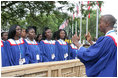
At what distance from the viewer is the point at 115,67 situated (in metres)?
2.87

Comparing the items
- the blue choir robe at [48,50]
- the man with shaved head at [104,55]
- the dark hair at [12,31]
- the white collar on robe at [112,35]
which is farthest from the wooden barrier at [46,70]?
the blue choir robe at [48,50]

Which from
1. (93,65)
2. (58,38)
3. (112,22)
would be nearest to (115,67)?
(93,65)

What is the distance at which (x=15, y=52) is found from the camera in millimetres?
4551

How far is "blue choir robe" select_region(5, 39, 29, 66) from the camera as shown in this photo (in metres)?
4.50

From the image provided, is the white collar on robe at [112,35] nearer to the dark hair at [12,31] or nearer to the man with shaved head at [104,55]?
the man with shaved head at [104,55]

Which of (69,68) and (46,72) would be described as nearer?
(46,72)

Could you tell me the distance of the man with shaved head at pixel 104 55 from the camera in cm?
285

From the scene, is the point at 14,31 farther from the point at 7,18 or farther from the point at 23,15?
the point at 7,18

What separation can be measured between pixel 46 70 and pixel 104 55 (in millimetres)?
1262

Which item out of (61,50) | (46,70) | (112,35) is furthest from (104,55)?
(61,50)

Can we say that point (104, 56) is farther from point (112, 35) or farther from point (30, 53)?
point (30, 53)

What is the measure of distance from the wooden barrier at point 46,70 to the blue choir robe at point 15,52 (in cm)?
120

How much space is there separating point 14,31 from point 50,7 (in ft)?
12.8

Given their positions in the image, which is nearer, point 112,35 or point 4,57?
point 112,35
